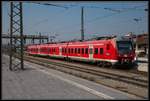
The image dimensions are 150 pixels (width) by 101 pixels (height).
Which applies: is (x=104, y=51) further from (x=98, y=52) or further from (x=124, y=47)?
(x=124, y=47)

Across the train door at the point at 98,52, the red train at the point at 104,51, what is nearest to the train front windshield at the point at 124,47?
the red train at the point at 104,51

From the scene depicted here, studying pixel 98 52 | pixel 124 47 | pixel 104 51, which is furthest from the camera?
pixel 98 52

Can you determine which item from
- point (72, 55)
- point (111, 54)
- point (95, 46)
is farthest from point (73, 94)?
point (72, 55)

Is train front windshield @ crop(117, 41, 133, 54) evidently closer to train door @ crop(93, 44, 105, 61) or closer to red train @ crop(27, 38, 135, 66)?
red train @ crop(27, 38, 135, 66)

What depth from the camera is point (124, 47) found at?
29.2 m

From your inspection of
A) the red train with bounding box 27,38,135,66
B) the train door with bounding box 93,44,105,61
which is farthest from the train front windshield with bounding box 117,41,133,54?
the train door with bounding box 93,44,105,61

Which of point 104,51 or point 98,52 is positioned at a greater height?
point 104,51

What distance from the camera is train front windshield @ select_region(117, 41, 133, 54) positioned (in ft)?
94.5

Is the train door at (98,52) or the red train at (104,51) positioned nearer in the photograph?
the red train at (104,51)

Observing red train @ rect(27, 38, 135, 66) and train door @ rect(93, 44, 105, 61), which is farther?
train door @ rect(93, 44, 105, 61)

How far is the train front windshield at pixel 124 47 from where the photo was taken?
1134 inches

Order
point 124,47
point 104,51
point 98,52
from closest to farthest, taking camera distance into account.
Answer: point 124,47
point 104,51
point 98,52

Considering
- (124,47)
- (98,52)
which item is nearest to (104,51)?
(98,52)

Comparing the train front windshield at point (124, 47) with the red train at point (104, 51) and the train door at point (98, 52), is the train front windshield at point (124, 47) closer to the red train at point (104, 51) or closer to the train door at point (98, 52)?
the red train at point (104, 51)
